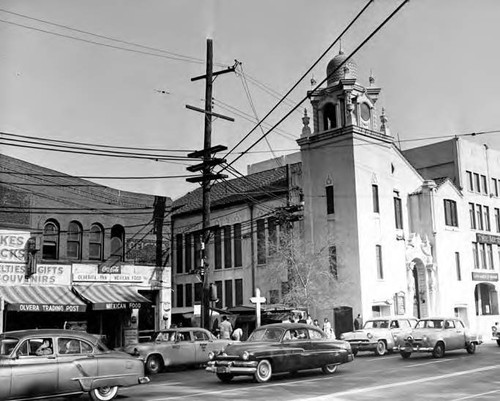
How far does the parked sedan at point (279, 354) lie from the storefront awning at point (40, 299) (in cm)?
996

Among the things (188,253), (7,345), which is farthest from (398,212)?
(7,345)

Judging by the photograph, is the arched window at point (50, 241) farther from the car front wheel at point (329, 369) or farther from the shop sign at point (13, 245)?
the car front wheel at point (329, 369)

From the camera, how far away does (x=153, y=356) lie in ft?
70.5

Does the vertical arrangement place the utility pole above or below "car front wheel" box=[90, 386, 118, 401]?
above

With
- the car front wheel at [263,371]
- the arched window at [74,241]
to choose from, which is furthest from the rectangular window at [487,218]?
the car front wheel at [263,371]

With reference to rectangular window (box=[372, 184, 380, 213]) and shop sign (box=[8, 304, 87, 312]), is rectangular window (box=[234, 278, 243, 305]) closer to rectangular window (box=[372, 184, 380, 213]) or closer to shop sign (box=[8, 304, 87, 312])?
rectangular window (box=[372, 184, 380, 213])

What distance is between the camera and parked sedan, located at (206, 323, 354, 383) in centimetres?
1731

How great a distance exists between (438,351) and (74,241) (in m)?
15.9

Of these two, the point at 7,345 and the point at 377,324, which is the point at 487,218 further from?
the point at 7,345

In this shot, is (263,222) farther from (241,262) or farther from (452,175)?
(452,175)

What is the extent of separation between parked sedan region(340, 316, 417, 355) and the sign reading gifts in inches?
377

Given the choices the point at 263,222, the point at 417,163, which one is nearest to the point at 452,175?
the point at 417,163

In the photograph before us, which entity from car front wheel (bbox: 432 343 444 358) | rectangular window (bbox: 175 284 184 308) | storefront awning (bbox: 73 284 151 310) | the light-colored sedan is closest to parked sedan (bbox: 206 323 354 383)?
the light-colored sedan

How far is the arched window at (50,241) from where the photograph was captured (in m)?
27.8
